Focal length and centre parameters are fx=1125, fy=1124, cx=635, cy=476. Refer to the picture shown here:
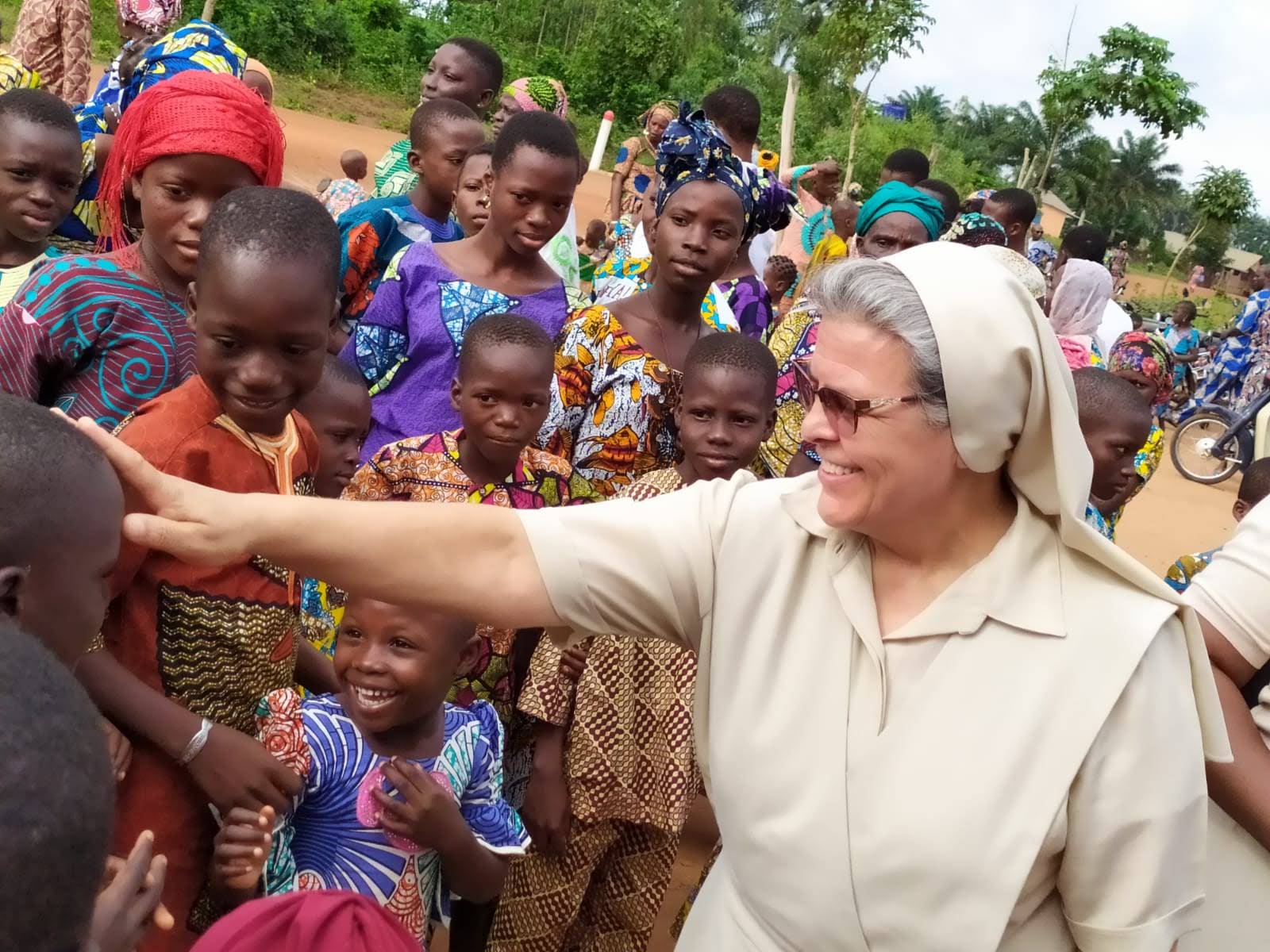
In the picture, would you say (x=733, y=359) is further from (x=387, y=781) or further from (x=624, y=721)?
(x=387, y=781)

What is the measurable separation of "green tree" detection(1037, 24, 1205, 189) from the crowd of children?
2424cm

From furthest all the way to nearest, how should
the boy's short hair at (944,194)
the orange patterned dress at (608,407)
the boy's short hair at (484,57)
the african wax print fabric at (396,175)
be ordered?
the boy's short hair at (944,194) < the boy's short hair at (484,57) < the african wax print fabric at (396,175) < the orange patterned dress at (608,407)

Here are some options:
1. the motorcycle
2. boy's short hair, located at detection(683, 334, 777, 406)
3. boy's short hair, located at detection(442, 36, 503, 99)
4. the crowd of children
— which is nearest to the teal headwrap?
the crowd of children

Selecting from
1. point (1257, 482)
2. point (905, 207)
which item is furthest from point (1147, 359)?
point (905, 207)

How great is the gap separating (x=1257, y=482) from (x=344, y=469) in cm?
339

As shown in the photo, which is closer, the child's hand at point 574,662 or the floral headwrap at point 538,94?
the child's hand at point 574,662

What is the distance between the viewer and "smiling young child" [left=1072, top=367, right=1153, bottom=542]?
3.92 metres

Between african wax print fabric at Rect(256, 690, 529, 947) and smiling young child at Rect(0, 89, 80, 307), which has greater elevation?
smiling young child at Rect(0, 89, 80, 307)

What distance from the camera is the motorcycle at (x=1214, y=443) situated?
13.3 m

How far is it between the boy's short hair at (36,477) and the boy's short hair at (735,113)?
557 centimetres

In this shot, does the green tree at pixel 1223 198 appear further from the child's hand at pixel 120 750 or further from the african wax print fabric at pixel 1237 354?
the child's hand at pixel 120 750

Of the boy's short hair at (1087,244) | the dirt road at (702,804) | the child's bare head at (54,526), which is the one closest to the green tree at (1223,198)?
the dirt road at (702,804)

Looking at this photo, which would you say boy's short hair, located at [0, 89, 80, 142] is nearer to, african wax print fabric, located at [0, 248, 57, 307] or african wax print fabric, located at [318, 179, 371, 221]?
african wax print fabric, located at [0, 248, 57, 307]

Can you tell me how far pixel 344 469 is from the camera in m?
3.48
